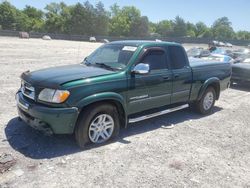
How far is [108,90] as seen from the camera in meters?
5.02

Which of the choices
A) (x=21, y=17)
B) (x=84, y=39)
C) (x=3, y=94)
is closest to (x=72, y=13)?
(x=21, y=17)

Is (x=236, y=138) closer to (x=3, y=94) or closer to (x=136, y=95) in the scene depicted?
(x=136, y=95)

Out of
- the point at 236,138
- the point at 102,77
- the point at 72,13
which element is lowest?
the point at 236,138

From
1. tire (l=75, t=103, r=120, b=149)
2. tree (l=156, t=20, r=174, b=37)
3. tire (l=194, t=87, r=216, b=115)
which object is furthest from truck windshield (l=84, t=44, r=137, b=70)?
tree (l=156, t=20, r=174, b=37)

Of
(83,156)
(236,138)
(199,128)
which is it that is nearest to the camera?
(83,156)

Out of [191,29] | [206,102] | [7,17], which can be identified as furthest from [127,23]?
[206,102]

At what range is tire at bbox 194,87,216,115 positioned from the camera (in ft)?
24.4

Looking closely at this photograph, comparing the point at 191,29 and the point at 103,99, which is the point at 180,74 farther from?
the point at 191,29

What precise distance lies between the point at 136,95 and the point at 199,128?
1.95 meters

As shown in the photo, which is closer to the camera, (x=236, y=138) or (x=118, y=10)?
(x=236, y=138)

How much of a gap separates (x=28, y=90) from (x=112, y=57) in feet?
5.87

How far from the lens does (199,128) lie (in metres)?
6.55

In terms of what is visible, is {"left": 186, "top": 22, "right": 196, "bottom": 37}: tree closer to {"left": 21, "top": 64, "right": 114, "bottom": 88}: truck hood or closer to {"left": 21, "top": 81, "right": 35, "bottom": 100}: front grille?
{"left": 21, "top": 64, "right": 114, "bottom": 88}: truck hood

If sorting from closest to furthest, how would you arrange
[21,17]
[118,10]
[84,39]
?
[84,39]
[21,17]
[118,10]
